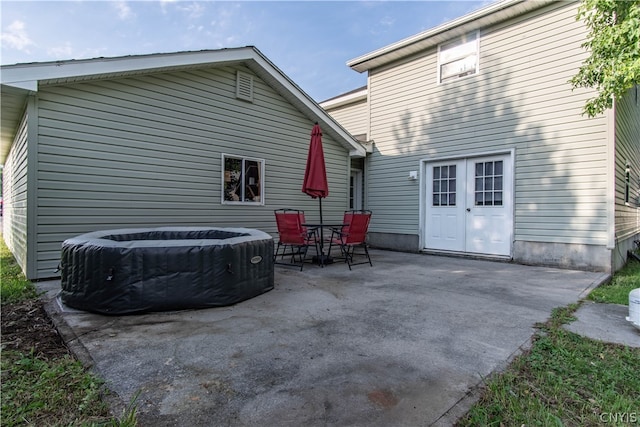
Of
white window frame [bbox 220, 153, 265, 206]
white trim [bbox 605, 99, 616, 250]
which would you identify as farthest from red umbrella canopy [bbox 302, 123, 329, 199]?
white trim [bbox 605, 99, 616, 250]

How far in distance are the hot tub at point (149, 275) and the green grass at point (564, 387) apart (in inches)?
102

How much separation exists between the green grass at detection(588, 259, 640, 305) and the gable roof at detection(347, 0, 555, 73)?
5110 millimetres

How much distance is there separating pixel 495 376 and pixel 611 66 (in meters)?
3.92

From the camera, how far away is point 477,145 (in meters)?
7.09

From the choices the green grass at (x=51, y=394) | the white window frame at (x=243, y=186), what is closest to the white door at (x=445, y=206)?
the white window frame at (x=243, y=186)

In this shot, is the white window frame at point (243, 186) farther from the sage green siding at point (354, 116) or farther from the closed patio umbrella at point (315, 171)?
the sage green siding at point (354, 116)

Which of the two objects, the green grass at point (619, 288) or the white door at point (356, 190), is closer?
the green grass at point (619, 288)

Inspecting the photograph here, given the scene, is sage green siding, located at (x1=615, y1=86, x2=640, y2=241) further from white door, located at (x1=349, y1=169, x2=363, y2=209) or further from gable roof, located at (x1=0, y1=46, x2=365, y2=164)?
white door, located at (x1=349, y1=169, x2=363, y2=209)

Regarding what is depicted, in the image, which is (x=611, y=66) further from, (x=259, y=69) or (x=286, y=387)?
(x=259, y=69)

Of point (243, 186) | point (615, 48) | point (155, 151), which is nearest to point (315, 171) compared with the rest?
point (243, 186)

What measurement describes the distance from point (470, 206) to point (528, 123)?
1967 millimetres

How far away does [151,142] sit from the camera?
564cm

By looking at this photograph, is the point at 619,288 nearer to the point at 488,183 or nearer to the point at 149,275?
the point at 488,183

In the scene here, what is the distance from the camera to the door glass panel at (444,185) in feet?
24.9
